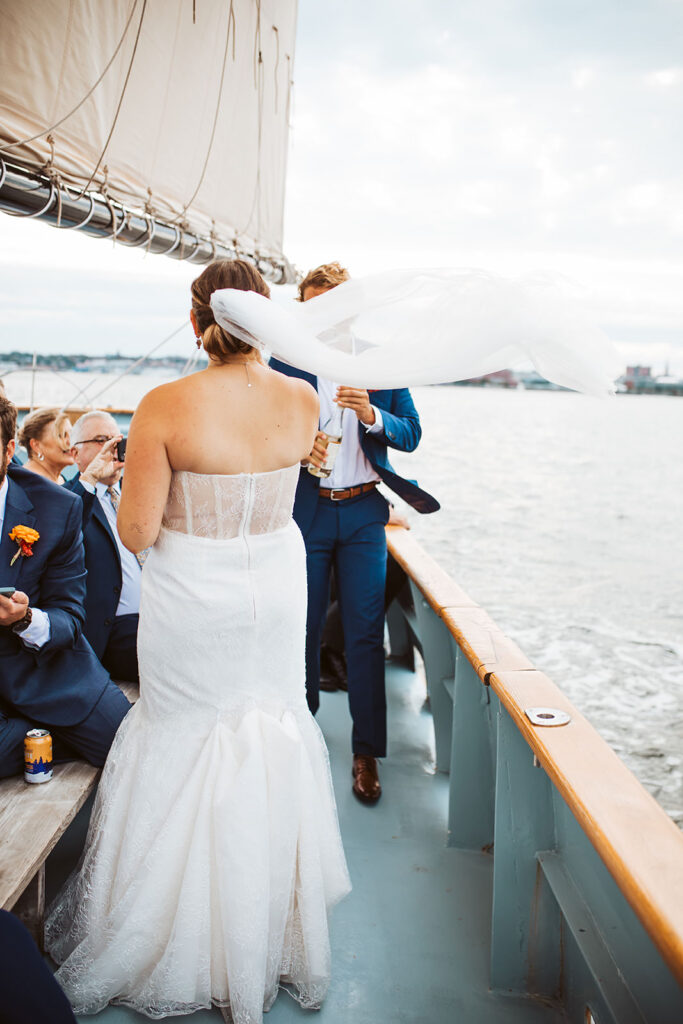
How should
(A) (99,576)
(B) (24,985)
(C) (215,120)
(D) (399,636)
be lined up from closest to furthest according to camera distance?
1. (B) (24,985)
2. (A) (99,576)
3. (C) (215,120)
4. (D) (399,636)

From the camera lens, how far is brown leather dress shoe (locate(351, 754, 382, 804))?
290 cm

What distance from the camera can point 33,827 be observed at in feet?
5.89

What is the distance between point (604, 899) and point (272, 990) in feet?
2.63

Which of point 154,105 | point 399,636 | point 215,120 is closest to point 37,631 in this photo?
point 154,105

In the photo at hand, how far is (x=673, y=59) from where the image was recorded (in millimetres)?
4434

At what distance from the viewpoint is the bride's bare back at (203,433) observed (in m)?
1.73

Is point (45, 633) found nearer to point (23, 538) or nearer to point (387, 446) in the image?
point (23, 538)

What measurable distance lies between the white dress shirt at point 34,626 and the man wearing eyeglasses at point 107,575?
0.56 metres

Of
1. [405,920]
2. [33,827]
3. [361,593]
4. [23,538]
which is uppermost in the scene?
[23,538]

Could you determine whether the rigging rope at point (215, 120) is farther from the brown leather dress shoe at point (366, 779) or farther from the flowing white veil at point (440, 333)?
the brown leather dress shoe at point (366, 779)

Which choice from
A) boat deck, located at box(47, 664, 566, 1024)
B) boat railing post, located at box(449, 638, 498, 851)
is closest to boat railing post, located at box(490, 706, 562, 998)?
boat deck, located at box(47, 664, 566, 1024)

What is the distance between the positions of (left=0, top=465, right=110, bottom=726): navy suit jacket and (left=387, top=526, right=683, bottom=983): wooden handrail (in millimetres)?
1100

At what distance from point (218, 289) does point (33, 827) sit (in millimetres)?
1273

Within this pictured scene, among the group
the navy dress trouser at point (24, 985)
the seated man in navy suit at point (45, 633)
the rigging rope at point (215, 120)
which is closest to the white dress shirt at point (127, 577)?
the seated man in navy suit at point (45, 633)
